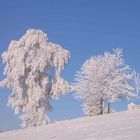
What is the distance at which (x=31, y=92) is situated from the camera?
5784 centimetres

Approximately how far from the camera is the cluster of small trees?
57.9 m

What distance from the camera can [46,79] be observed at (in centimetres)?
5784

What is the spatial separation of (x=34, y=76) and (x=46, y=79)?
5.10ft

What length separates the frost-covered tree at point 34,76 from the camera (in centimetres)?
5778

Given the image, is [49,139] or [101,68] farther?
[101,68]

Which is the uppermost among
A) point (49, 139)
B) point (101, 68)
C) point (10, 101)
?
point (101, 68)

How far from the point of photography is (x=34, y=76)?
57844mm

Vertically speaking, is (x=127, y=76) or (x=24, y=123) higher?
(x=127, y=76)

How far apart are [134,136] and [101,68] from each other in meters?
45.0

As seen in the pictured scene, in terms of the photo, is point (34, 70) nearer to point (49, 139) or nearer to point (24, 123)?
point (24, 123)

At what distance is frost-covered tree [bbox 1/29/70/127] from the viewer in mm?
57781

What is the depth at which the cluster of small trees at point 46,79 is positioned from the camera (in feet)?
190

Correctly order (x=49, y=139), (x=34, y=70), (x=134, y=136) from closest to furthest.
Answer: (x=134, y=136), (x=49, y=139), (x=34, y=70)

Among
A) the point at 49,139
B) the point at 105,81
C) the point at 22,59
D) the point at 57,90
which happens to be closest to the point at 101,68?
the point at 105,81
